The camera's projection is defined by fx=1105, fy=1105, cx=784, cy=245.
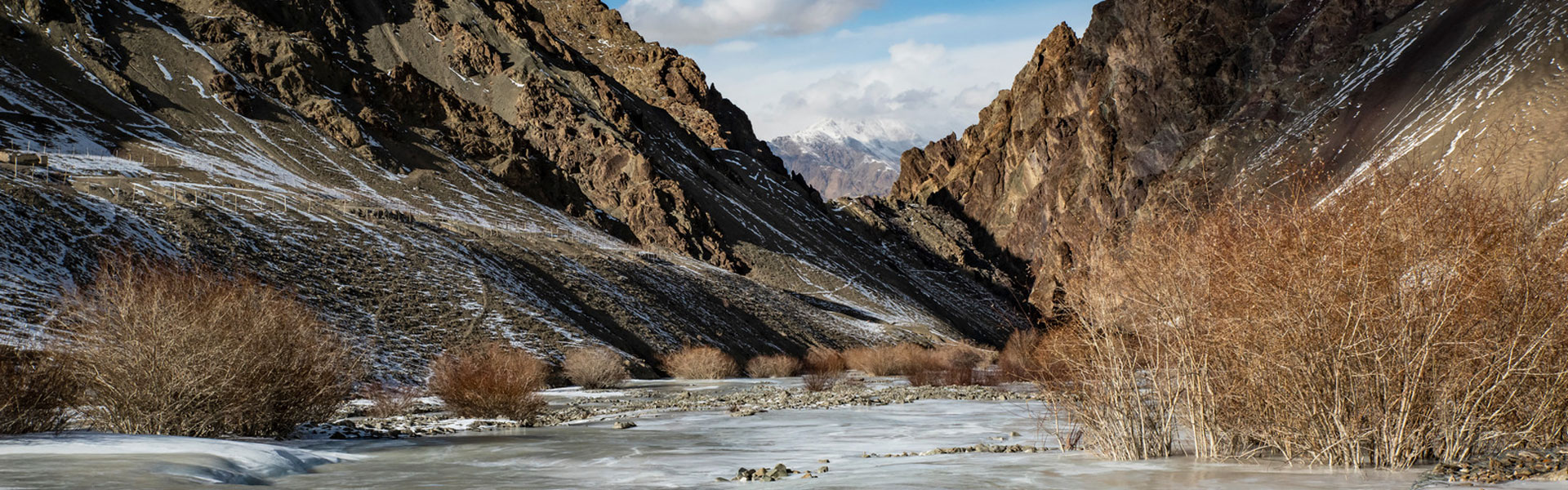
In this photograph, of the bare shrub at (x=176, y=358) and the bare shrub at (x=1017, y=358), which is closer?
the bare shrub at (x=176, y=358)

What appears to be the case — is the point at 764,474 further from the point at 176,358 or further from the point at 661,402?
the point at 661,402

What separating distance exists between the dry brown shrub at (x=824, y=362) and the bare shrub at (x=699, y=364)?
380cm

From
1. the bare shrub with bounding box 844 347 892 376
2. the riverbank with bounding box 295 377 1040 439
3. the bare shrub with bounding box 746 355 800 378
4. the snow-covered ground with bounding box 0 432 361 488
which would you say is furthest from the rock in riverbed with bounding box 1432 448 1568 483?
the bare shrub with bounding box 746 355 800 378

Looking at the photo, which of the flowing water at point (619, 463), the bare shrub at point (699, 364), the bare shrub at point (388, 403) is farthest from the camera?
the bare shrub at point (699, 364)

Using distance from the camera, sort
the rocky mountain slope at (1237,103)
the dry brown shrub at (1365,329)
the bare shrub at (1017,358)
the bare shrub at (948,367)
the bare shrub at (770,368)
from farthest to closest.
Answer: the rocky mountain slope at (1237,103) → the bare shrub at (770,368) → the bare shrub at (948,367) → the bare shrub at (1017,358) → the dry brown shrub at (1365,329)

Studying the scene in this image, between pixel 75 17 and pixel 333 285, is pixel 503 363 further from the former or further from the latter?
pixel 75 17

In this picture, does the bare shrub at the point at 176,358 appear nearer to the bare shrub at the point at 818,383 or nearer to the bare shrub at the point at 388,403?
the bare shrub at the point at 388,403

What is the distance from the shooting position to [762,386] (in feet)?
126

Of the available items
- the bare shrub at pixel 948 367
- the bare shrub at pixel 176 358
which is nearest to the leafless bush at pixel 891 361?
the bare shrub at pixel 948 367

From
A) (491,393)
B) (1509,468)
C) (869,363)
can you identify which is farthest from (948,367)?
(1509,468)

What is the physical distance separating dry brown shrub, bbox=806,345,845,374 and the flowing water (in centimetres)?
2781

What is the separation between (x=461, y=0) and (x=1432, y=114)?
3457 inches

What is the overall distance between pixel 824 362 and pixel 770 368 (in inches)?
120

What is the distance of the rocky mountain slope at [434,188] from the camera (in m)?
41.4
